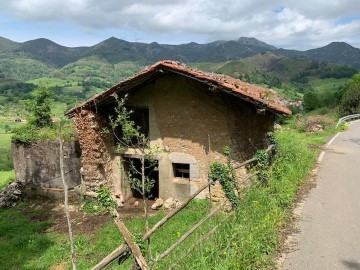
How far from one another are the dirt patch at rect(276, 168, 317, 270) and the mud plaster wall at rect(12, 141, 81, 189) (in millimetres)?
10224

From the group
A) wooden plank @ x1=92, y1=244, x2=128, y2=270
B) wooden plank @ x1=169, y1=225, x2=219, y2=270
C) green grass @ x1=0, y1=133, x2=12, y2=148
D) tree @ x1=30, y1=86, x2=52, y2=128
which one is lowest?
green grass @ x1=0, y1=133, x2=12, y2=148

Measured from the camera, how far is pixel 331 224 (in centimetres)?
858

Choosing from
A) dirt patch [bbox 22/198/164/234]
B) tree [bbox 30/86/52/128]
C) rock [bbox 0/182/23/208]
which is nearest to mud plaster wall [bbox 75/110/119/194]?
dirt patch [bbox 22/198/164/234]

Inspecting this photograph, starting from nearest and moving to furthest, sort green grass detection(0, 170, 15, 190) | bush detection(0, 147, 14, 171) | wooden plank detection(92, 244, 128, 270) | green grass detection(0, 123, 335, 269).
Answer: wooden plank detection(92, 244, 128, 270) < green grass detection(0, 123, 335, 269) < green grass detection(0, 170, 15, 190) < bush detection(0, 147, 14, 171)

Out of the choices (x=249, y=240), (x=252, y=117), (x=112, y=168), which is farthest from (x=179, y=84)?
(x=249, y=240)

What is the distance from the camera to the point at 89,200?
54.5 feet

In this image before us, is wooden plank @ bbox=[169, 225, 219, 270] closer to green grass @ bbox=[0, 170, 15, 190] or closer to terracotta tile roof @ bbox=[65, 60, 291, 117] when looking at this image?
terracotta tile roof @ bbox=[65, 60, 291, 117]

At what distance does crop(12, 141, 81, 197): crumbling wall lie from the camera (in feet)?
55.8

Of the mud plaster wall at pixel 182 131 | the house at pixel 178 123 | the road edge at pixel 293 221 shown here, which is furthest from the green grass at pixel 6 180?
the road edge at pixel 293 221

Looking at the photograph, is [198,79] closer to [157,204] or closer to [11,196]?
[157,204]

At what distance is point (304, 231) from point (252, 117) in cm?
619

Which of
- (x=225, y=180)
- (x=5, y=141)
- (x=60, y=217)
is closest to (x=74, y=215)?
(x=60, y=217)

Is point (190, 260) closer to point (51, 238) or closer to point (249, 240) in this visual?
point (249, 240)

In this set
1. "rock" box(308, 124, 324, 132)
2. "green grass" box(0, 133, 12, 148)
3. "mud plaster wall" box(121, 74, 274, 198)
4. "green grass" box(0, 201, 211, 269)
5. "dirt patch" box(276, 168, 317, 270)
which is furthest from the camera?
"green grass" box(0, 133, 12, 148)
